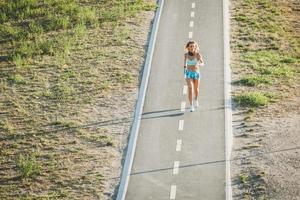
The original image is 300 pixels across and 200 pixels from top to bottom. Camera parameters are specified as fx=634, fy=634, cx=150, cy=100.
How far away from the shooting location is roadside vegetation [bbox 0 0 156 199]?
17.5 meters

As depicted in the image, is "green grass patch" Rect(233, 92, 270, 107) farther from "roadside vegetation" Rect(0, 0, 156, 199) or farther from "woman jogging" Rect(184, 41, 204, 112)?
"roadside vegetation" Rect(0, 0, 156, 199)

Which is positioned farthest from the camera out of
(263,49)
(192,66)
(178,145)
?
(263,49)

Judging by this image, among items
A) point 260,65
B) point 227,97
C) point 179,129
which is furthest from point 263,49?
point 179,129

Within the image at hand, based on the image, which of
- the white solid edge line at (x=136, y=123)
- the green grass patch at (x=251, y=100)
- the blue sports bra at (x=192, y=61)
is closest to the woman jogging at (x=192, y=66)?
the blue sports bra at (x=192, y=61)

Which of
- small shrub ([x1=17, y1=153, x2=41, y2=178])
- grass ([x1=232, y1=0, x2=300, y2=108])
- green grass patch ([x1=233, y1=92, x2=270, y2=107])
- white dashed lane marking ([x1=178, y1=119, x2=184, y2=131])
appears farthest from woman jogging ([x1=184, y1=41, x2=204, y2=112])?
small shrub ([x1=17, y1=153, x2=41, y2=178])

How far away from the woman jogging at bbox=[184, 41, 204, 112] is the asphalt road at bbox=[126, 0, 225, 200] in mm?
733

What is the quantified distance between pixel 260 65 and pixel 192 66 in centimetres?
433

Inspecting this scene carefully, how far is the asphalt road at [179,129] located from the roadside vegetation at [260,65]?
24.5 inches

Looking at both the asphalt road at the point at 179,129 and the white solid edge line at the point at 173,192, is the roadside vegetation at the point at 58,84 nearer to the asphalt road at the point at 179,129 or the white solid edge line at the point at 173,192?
the asphalt road at the point at 179,129

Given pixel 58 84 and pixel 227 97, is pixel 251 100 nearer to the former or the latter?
pixel 227 97

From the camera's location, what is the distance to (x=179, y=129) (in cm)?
1895

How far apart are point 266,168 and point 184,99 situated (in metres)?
4.51

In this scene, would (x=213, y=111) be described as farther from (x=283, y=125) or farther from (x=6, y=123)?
(x=6, y=123)

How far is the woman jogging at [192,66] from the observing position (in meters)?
19.1
